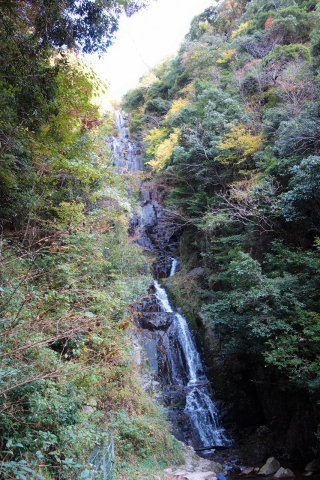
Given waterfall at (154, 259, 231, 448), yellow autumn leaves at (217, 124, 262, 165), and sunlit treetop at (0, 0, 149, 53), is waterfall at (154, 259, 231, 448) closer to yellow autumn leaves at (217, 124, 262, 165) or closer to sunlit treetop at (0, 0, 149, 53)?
yellow autumn leaves at (217, 124, 262, 165)

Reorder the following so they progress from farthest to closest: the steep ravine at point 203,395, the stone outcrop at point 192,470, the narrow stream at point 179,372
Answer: the narrow stream at point 179,372 → the steep ravine at point 203,395 → the stone outcrop at point 192,470

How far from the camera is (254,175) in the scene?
1158 cm

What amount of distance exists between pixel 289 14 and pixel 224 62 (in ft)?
13.8

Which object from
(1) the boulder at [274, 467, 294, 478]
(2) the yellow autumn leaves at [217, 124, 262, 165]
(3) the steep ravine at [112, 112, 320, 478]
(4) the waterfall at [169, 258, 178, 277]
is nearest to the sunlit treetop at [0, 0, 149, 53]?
(3) the steep ravine at [112, 112, 320, 478]

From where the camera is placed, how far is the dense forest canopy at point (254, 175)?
751cm

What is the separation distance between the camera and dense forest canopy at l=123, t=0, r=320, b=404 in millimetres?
7512

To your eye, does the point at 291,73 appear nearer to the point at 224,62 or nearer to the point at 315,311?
the point at 224,62

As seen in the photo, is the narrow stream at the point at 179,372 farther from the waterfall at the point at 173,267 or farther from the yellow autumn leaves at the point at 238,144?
the yellow autumn leaves at the point at 238,144

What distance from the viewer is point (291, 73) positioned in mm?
12680

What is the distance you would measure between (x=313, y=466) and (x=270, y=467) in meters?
1.09

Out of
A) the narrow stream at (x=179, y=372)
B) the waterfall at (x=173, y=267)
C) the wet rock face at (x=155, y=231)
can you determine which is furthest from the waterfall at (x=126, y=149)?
the narrow stream at (x=179, y=372)

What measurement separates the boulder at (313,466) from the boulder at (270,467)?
0.73 meters

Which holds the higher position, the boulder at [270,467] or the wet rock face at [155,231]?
the wet rock face at [155,231]

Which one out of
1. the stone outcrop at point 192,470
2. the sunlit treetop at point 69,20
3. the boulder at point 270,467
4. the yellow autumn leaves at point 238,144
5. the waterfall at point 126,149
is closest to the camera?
Answer: the sunlit treetop at point 69,20
